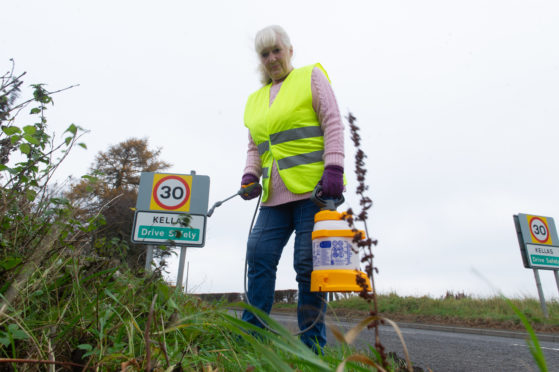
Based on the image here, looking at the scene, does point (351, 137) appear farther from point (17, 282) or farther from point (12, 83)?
point (12, 83)

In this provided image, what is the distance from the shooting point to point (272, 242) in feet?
9.02

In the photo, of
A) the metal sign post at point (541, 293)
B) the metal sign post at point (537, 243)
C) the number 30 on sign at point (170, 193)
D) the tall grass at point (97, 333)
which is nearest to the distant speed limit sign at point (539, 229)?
the metal sign post at point (537, 243)

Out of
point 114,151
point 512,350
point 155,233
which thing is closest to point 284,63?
point 155,233

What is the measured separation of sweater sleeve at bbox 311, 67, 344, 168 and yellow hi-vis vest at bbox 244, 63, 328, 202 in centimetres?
5

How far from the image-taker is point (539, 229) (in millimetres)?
10703

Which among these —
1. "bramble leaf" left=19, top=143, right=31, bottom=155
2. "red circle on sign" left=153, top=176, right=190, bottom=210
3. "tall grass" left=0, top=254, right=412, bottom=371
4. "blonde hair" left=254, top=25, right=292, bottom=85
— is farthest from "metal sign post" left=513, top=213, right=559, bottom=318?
"bramble leaf" left=19, top=143, right=31, bottom=155

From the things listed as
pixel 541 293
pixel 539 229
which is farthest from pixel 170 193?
pixel 539 229

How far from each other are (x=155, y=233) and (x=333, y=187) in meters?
3.85

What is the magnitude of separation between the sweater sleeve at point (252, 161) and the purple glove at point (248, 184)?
2.6 inches

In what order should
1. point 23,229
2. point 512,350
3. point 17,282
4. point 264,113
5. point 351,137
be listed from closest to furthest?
1. point 351,137
2. point 17,282
3. point 23,229
4. point 264,113
5. point 512,350

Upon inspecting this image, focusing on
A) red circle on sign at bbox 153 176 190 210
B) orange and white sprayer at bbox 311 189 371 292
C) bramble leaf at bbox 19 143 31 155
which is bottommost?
orange and white sprayer at bbox 311 189 371 292

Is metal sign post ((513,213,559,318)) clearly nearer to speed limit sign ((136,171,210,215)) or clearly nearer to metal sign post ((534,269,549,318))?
metal sign post ((534,269,549,318))

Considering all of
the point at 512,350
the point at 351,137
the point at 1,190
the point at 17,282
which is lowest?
the point at 512,350

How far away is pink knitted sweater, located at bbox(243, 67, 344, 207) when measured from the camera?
2.62 m
